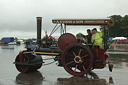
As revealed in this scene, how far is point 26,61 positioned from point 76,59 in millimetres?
2139

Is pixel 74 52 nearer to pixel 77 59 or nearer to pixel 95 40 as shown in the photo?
pixel 77 59

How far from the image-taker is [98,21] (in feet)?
20.8

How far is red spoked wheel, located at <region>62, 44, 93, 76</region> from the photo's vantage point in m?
6.39

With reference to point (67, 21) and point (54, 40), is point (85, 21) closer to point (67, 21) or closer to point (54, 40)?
point (67, 21)

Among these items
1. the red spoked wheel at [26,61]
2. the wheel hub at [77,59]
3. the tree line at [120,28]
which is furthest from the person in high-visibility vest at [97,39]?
the tree line at [120,28]

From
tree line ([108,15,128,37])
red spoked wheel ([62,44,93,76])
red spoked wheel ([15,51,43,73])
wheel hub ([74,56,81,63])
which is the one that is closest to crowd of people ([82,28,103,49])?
red spoked wheel ([62,44,93,76])

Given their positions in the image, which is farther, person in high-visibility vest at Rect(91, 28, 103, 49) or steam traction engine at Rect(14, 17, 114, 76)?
person in high-visibility vest at Rect(91, 28, 103, 49)

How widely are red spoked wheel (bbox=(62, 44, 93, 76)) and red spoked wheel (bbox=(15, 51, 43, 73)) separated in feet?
4.56

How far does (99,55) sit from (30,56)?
8.82ft

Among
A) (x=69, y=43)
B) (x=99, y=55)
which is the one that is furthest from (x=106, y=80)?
(x=69, y=43)

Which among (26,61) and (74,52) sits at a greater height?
(74,52)

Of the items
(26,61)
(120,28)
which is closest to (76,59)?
(26,61)

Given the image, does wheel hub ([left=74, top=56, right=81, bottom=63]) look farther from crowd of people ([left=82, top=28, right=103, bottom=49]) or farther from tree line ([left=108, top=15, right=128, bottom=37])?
tree line ([left=108, top=15, right=128, bottom=37])

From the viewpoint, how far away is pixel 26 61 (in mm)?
7391
